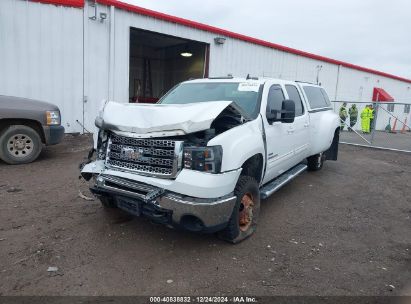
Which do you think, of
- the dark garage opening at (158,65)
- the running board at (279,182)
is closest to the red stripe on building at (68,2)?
the running board at (279,182)

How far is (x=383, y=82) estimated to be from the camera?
2795cm

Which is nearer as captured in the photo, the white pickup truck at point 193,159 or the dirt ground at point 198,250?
the dirt ground at point 198,250

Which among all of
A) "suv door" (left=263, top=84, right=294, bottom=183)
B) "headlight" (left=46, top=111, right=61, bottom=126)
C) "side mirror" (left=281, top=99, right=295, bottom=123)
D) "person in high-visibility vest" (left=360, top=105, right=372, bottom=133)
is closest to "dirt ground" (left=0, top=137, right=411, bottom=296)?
"suv door" (left=263, top=84, right=294, bottom=183)

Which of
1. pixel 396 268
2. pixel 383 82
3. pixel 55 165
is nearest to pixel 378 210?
pixel 396 268

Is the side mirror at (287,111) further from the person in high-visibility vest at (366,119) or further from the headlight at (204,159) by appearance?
the person in high-visibility vest at (366,119)

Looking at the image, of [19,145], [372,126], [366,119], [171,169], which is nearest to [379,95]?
[366,119]

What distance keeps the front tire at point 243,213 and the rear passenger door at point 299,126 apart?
1698 millimetres

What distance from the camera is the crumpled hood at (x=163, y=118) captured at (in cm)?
324

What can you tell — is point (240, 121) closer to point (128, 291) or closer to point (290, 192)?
point (128, 291)

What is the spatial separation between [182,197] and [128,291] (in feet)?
3.11

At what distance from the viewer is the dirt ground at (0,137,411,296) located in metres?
3.06

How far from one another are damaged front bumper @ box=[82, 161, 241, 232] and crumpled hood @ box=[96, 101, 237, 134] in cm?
49

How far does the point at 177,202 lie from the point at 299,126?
3196mm

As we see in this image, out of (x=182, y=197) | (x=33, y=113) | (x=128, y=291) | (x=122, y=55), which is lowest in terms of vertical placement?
(x=128, y=291)
